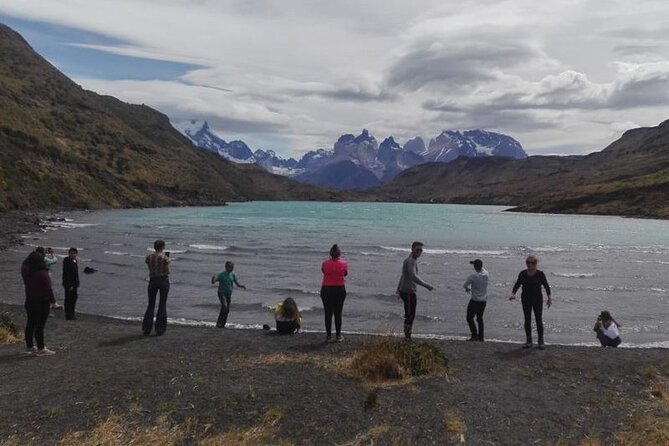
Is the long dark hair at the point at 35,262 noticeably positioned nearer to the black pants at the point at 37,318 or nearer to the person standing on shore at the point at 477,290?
the black pants at the point at 37,318

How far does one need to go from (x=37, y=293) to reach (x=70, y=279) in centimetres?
654

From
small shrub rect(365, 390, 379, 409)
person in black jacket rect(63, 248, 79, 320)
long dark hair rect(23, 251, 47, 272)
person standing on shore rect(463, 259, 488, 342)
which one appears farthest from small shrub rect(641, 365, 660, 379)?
person in black jacket rect(63, 248, 79, 320)

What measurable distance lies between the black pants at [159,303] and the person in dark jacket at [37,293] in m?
2.60

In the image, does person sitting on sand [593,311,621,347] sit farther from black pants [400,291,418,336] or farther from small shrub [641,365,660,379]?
black pants [400,291,418,336]

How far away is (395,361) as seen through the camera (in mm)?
11969

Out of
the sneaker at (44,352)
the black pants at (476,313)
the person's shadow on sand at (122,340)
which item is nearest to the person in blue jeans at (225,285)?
the person's shadow on sand at (122,340)

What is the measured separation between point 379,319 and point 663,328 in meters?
12.7

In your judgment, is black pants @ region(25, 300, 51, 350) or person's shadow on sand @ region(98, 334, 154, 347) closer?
black pants @ region(25, 300, 51, 350)

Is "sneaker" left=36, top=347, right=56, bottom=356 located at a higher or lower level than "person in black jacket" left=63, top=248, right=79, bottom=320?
lower

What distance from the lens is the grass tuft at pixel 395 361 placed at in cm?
1176

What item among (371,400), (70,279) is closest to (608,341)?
(371,400)

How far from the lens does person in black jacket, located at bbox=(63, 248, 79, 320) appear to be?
19406mm

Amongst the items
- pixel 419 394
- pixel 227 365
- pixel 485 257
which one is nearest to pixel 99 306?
pixel 227 365

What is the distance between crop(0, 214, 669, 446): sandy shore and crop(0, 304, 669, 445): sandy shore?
1.0 inches
